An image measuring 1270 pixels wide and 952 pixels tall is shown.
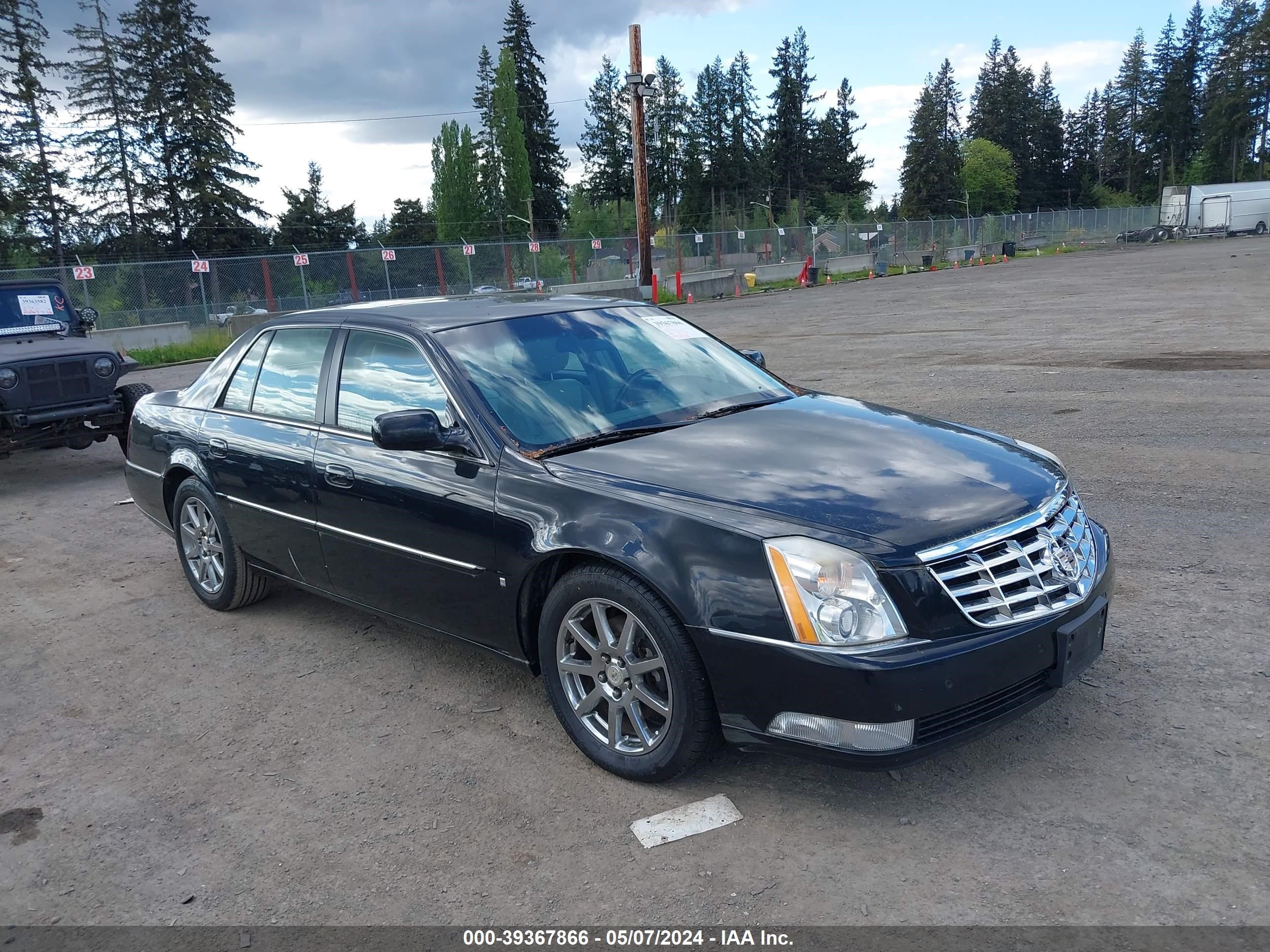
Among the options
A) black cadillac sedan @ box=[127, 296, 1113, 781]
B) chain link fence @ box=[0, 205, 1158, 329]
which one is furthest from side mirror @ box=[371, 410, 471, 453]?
chain link fence @ box=[0, 205, 1158, 329]

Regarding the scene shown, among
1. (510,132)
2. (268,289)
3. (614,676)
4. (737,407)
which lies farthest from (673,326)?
(510,132)

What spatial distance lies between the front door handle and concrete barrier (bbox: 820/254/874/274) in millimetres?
46966

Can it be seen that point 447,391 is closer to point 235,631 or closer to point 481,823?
point 481,823

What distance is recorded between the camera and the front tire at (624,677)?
10.5 feet

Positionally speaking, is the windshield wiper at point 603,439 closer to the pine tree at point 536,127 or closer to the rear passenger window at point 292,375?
the rear passenger window at point 292,375

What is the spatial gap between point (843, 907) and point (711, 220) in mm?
97029

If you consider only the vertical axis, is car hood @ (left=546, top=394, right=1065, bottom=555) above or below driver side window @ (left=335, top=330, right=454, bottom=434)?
below

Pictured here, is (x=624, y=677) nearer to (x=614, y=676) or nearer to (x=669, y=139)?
(x=614, y=676)

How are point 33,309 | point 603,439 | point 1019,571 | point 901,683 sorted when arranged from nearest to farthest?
point 901,683 < point 1019,571 < point 603,439 < point 33,309

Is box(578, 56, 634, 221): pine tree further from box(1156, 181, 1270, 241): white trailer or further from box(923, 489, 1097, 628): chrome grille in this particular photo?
box(923, 489, 1097, 628): chrome grille

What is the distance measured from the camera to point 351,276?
30.4m

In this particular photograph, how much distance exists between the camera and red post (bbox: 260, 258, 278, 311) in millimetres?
28766

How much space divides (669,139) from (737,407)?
10052cm

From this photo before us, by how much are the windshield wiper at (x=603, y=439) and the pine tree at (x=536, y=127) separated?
85897 millimetres
